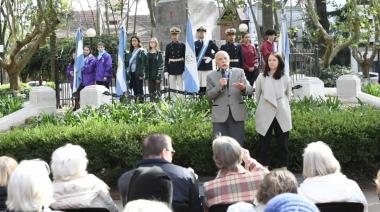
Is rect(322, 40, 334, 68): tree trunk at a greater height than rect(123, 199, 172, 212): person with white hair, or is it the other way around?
rect(322, 40, 334, 68): tree trunk

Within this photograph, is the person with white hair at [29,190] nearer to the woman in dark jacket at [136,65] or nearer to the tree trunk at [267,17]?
the woman in dark jacket at [136,65]

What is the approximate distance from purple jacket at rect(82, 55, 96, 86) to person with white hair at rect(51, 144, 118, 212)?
469 inches

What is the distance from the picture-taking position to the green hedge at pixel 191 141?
1085cm

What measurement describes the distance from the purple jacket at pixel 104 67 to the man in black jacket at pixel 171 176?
Answer: 38.1ft

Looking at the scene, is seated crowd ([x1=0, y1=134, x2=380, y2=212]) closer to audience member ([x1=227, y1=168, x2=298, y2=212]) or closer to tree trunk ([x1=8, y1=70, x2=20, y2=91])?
audience member ([x1=227, y1=168, x2=298, y2=212])

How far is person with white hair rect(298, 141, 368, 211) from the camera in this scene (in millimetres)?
6137

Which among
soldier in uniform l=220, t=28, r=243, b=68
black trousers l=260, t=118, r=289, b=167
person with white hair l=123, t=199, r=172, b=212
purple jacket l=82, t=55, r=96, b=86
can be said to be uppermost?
→ soldier in uniform l=220, t=28, r=243, b=68

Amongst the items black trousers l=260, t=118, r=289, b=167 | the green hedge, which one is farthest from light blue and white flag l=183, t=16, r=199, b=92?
black trousers l=260, t=118, r=289, b=167

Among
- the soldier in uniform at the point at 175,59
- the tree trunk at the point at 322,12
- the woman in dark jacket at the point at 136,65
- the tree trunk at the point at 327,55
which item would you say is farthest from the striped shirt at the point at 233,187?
the tree trunk at the point at 322,12

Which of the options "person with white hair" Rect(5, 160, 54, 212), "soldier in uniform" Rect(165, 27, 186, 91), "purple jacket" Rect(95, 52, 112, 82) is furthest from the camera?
"purple jacket" Rect(95, 52, 112, 82)

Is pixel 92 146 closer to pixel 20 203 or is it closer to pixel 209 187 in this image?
pixel 209 187

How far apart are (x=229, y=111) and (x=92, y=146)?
2.19 m

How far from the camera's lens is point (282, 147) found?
35.1ft

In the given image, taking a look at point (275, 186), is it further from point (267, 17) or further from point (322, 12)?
point (322, 12)
